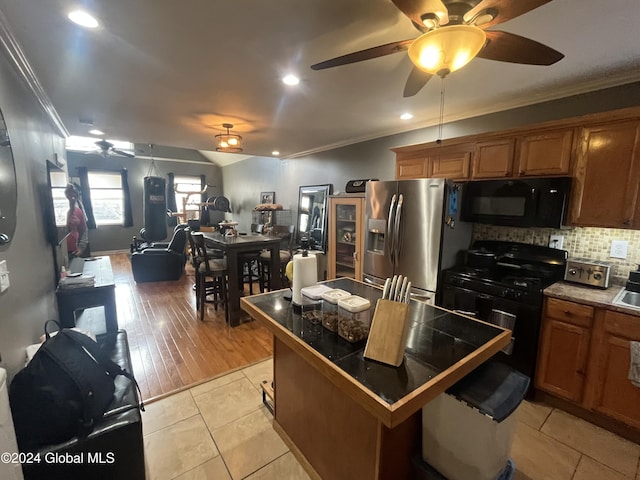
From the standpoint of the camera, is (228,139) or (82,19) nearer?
(82,19)

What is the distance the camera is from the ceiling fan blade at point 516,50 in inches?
47.2

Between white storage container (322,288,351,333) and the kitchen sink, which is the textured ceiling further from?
the kitchen sink

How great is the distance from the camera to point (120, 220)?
7957 mm

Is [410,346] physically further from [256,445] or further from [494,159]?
[494,159]

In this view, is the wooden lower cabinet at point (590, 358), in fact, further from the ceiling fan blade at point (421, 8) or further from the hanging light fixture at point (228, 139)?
the hanging light fixture at point (228, 139)

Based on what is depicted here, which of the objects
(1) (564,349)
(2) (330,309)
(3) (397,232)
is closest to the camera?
(2) (330,309)

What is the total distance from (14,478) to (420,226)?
2866 millimetres

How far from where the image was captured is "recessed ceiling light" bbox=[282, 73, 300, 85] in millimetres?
2181

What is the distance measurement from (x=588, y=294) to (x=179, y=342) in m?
3.76

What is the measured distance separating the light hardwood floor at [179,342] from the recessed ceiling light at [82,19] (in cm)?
258

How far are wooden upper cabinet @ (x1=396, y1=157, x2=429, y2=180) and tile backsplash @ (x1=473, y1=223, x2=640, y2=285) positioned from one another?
3.46ft

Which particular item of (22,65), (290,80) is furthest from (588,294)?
(22,65)

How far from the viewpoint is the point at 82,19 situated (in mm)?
1515

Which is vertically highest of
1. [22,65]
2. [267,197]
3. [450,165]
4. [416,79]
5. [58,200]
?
[22,65]
